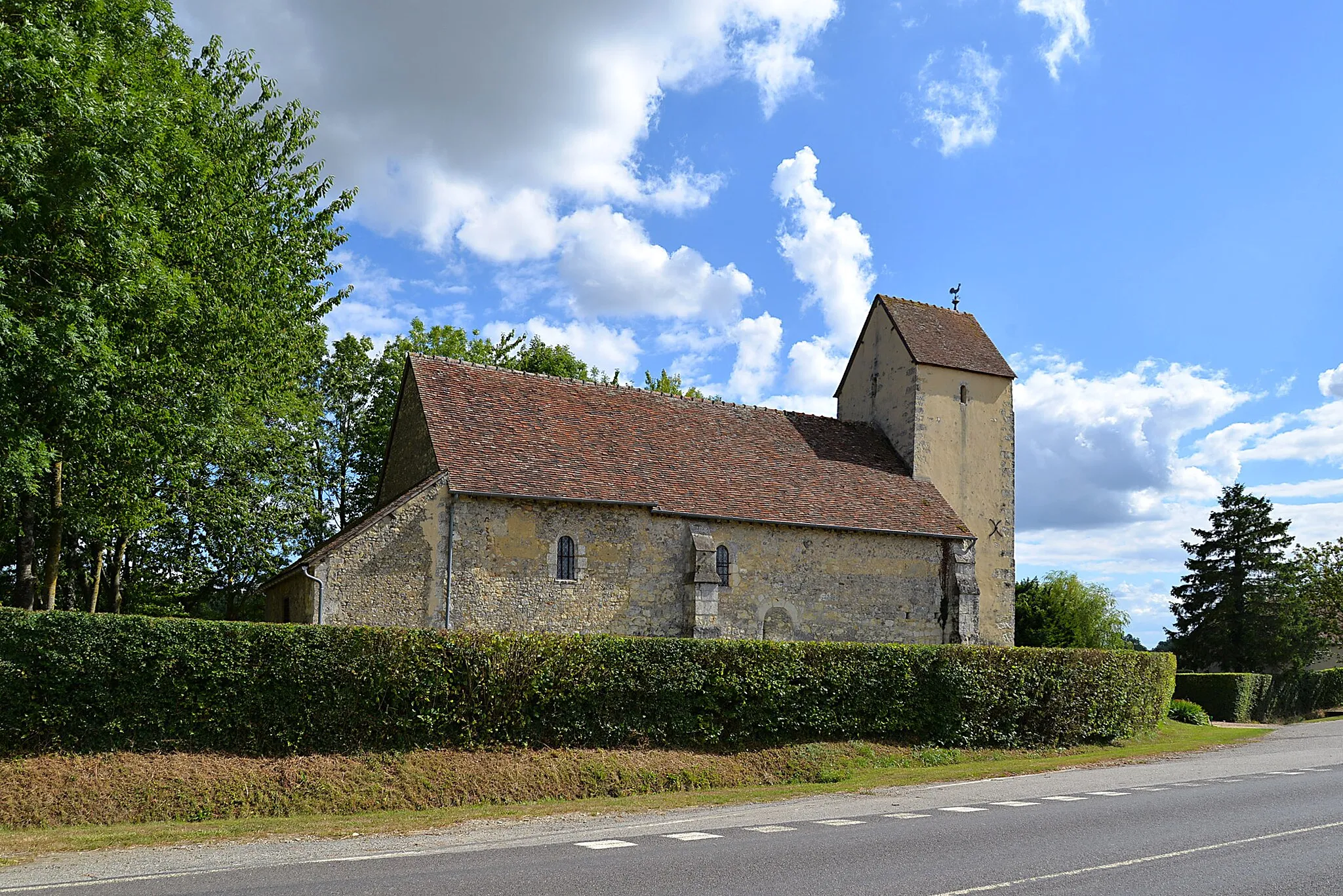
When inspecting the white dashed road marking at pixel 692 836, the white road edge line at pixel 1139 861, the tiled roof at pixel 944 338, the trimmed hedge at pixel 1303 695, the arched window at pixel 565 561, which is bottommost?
the trimmed hedge at pixel 1303 695

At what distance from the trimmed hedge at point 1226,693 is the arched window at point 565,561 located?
→ 26.3 meters

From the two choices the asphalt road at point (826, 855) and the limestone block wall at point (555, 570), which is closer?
the asphalt road at point (826, 855)

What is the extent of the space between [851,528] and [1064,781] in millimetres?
9899

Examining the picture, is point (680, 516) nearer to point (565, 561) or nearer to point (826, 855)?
point (565, 561)

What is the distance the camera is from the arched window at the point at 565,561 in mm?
21969

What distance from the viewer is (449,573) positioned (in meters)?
→ 20.7

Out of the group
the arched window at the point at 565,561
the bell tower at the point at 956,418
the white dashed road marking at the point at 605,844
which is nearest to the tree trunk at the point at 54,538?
the arched window at the point at 565,561

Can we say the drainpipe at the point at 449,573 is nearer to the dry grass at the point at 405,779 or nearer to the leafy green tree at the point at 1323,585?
the dry grass at the point at 405,779

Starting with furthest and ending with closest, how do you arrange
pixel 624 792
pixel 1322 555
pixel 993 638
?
pixel 1322 555 → pixel 993 638 → pixel 624 792

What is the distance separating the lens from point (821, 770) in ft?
58.1

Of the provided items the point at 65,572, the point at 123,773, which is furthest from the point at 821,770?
the point at 65,572

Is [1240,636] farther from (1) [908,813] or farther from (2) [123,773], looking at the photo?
(2) [123,773]

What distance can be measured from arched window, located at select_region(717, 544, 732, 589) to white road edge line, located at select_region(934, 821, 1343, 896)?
14.3 m

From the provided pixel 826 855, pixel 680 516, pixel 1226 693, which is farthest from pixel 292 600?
pixel 1226 693
